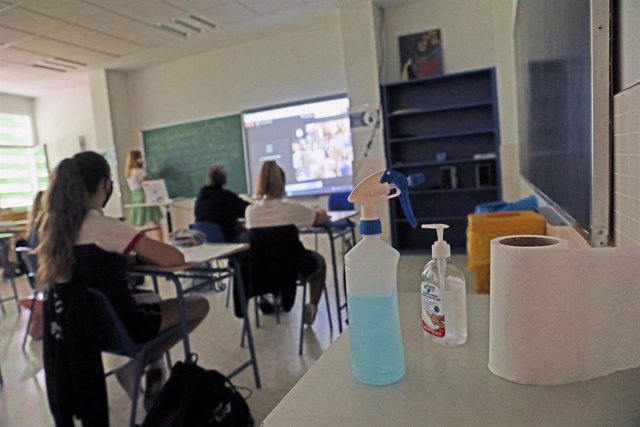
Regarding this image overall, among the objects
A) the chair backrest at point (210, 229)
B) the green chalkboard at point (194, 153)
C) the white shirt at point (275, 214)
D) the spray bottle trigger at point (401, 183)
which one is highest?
the green chalkboard at point (194, 153)

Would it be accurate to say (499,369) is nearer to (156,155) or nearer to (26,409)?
(26,409)

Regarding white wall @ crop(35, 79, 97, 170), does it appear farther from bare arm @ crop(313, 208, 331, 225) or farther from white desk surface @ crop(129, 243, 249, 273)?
white desk surface @ crop(129, 243, 249, 273)

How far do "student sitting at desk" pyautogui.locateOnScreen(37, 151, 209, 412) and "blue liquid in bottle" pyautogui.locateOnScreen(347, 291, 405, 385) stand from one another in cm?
132

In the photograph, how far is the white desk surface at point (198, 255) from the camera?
1.83 m

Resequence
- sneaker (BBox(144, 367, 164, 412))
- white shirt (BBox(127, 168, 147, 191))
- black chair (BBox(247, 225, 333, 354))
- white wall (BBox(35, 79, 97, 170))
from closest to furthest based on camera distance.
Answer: sneaker (BBox(144, 367, 164, 412)) < black chair (BBox(247, 225, 333, 354)) < white shirt (BBox(127, 168, 147, 191)) < white wall (BBox(35, 79, 97, 170))

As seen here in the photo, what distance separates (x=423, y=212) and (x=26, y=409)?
3.92 metres

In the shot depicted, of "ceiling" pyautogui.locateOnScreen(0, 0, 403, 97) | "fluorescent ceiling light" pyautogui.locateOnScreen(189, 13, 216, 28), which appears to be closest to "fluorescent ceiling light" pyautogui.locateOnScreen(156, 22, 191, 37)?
"ceiling" pyautogui.locateOnScreen(0, 0, 403, 97)

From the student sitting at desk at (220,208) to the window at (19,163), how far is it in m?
4.68

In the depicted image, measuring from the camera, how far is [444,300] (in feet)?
2.45

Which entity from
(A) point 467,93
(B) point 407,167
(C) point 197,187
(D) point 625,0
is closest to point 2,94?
(C) point 197,187

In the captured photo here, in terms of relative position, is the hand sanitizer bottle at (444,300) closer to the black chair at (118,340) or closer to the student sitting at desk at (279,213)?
the black chair at (118,340)

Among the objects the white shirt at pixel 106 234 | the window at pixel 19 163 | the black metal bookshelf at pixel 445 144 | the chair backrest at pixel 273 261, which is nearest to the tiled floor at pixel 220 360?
the chair backrest at pixel 273 261

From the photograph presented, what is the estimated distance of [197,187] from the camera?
6.19m

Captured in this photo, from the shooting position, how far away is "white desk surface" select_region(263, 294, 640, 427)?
539 millimetres
